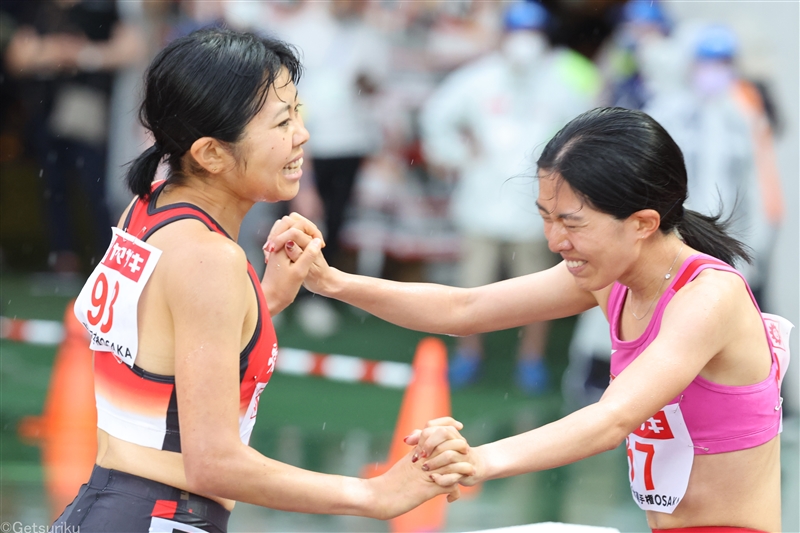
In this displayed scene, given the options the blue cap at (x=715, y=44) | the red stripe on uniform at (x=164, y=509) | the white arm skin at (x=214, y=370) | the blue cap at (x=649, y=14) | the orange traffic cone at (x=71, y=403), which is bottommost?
the red stripe on uniform at (x=164, y=509)

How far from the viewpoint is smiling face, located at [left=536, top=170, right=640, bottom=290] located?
2.64 metres

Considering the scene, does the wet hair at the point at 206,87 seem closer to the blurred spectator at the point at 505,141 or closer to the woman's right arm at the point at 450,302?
the woman's right arm at the point at 450,302

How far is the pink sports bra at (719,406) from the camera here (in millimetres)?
2627

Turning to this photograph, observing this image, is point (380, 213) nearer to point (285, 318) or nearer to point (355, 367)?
point (285, 318)

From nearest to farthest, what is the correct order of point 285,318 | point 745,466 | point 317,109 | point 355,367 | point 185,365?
point 185,365 < point 745,466 < point 355,367 < point 317,109 < point 285,318

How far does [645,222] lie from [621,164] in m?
0.19

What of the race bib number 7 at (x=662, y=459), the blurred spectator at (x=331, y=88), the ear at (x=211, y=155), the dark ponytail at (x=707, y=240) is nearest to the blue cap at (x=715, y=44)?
the blurred spectator at (x=331, y=88)

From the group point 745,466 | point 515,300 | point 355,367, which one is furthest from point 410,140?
point 745,466

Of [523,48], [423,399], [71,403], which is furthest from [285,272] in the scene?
[523,48]

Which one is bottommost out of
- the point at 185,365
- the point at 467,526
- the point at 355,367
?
the point at 185,365

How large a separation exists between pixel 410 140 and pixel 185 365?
698 centimetres

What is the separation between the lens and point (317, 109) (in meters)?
8.37

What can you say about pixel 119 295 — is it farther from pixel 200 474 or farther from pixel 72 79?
pixel 72 79

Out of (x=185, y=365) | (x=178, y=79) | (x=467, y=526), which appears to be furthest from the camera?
(x=467, y=526)
